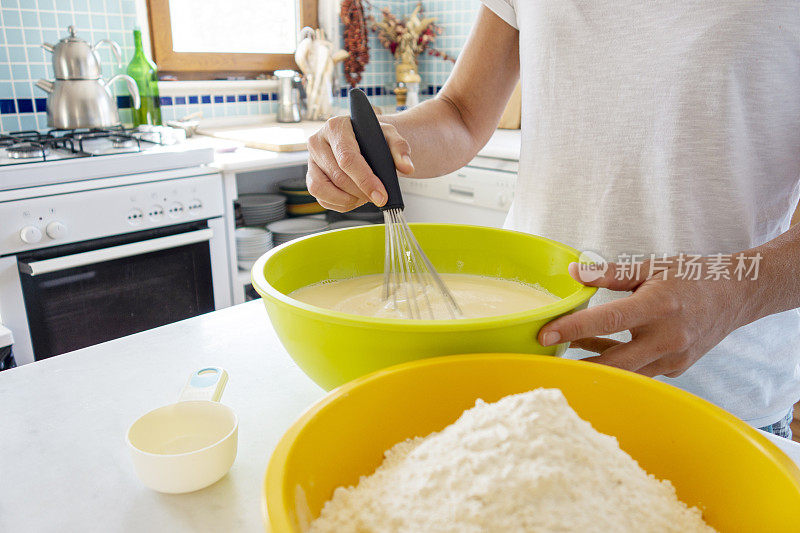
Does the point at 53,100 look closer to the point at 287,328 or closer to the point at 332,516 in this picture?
the point at 287,328

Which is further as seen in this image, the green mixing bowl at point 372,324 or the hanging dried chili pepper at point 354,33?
the hanging dried chili pepper at point 354,33

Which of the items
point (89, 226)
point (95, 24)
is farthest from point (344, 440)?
point (95, 24)

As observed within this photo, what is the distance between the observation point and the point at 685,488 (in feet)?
1.38

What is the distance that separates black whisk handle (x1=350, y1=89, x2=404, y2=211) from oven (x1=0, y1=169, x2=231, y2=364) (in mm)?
1214

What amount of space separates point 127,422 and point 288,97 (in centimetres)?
217

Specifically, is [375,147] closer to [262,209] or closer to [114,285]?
[114,285]

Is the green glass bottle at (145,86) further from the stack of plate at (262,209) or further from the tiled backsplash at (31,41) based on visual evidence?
the stack of plate at (262,209)

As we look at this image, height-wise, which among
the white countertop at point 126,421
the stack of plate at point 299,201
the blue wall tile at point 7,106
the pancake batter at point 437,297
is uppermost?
the blue wall tile at point 7,106

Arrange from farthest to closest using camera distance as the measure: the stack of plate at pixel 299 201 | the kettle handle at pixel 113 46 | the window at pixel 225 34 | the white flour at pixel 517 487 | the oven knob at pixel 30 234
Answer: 1. the stack of plate at pixel 299 201
2. the window at pixel 225 34
3. the kettle handle at pixel 113 46
4. the oven knob at pixel 30 234
5. the white flour at pixel 517 487

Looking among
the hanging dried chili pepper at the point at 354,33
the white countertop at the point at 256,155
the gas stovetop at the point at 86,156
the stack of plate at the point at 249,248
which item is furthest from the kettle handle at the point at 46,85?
the hanging dried chili pepper at the point at 354,33

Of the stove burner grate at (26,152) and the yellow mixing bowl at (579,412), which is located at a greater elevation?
the stove burner grate at (26,152)

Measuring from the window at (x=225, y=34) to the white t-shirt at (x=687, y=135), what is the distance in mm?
1792

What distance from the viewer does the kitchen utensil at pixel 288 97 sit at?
2.52 meters

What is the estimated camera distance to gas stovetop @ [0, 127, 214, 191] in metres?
1.53
